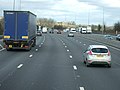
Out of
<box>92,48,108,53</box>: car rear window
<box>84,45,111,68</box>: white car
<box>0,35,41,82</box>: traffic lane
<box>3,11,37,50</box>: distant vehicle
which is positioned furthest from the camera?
<box>3,11,37,50</box>: distant vehicle

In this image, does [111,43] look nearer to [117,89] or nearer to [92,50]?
[92,50]

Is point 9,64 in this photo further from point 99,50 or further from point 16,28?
point 16,28

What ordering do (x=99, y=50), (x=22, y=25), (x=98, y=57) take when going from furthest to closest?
(x=22, y=25), (x=99, y=50), (x=98, y=57)

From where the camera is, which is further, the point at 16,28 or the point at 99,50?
the point at 16,28

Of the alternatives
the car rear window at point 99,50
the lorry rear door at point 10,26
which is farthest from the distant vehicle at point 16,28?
the car rear window at point 99,50

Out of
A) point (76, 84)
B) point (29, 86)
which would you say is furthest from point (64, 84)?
point (29, 86)

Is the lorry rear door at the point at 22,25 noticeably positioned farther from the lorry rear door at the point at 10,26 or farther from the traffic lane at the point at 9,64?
the traffic lane at the point at 9,64

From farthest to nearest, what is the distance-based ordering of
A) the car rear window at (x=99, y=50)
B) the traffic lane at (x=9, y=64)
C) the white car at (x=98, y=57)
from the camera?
1. the car rear window at (x=99, y=50)
2. the white car at (x=98, y=57)
3. the traffic lane at (x=9, y=64)

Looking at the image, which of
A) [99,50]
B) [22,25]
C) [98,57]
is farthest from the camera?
[22,25]

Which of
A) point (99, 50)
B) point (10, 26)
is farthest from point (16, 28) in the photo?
point (99, 50)

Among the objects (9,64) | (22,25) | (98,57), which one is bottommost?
(9,64)

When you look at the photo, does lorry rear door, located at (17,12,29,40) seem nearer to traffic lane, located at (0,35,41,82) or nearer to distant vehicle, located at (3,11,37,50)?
distant vehicle, located at (3,11,37,50)

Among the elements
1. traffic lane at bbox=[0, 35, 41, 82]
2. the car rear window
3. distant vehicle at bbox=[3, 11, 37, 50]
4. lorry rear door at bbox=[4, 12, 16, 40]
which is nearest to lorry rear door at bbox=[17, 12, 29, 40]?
distant vehicle at bbox=[3, 11, 37, 50]

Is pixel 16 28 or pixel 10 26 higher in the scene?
pixel 10 26
